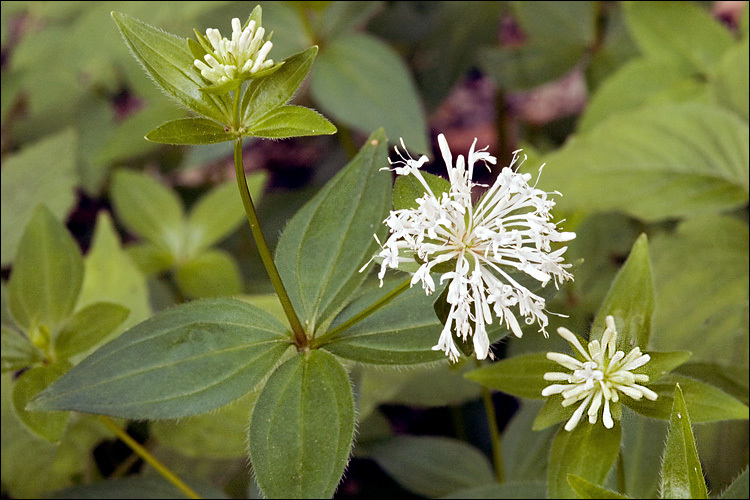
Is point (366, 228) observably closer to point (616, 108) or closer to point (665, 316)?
point (665, 316)

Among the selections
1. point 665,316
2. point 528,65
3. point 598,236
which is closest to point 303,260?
point 665,316

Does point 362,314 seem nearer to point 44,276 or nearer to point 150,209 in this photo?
point 44,276

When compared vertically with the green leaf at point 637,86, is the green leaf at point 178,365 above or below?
below

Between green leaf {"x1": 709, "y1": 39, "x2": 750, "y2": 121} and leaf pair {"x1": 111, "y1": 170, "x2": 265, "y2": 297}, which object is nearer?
green leaf {"x1": 709, "y1": 39, "x2": 750, "y2": 121}

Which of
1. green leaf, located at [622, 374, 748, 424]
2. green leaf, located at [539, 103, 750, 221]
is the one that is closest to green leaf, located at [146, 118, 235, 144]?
green leaf, located at [622, 374, 748, 424]

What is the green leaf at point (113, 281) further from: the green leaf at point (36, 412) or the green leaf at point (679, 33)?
the green leaf at point (679, 33)

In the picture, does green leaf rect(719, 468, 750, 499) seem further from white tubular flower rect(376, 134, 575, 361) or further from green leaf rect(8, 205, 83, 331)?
green leaf rect(8, 205, 83, 331)

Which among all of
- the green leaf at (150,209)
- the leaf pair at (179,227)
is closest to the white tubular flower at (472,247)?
the leaf pair at (179,227)
